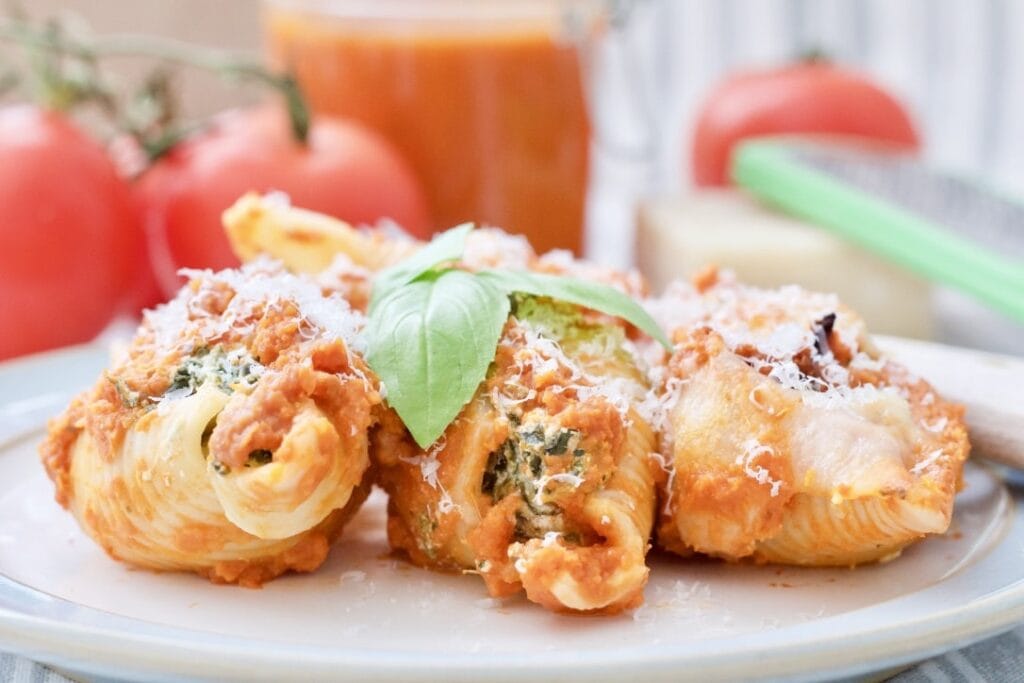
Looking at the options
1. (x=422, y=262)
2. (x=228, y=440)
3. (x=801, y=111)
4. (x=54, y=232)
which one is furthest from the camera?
(x=801, y=111)

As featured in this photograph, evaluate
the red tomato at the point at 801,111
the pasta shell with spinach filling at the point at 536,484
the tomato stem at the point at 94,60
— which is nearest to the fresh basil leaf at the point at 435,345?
the pasta shell with spinach filling at the point at 536,484

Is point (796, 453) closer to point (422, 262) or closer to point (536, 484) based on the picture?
point (536, 484)

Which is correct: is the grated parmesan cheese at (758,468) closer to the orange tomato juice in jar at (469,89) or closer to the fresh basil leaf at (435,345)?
the fresh basil leaf at (435,345)

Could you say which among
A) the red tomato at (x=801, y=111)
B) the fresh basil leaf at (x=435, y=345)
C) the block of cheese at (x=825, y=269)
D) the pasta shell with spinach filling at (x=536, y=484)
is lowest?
the block of cheese at (x=825, y=269)

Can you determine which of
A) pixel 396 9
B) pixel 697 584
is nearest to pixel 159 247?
pixel 396 9

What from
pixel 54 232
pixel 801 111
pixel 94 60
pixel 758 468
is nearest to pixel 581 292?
pixel 758 468

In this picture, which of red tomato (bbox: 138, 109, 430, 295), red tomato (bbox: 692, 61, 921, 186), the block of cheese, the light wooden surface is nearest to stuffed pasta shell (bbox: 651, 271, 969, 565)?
the light wooden surface

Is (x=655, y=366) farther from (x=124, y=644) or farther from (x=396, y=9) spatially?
(x=396, y=9)
